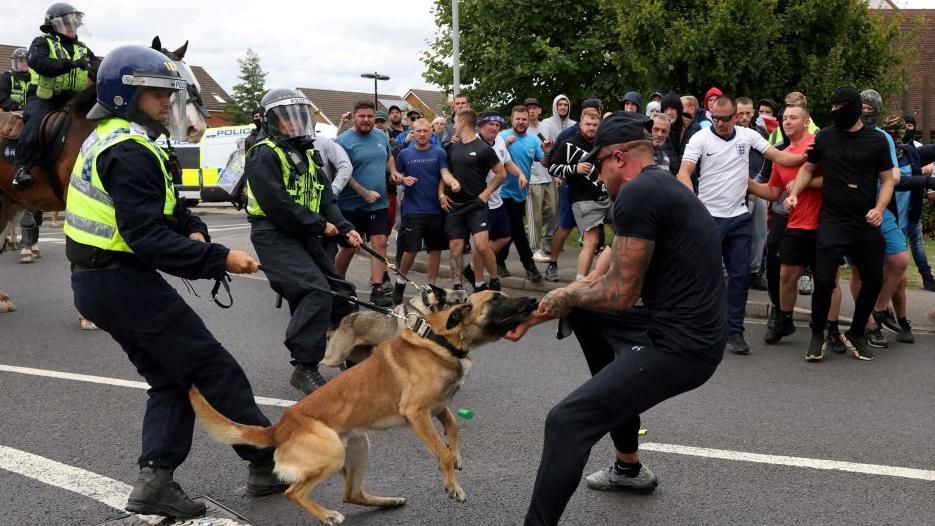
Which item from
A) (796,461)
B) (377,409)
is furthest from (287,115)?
(796,461)

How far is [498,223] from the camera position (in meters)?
10.8

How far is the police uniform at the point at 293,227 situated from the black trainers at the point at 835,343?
163 inches

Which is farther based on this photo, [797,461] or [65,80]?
[65,80]

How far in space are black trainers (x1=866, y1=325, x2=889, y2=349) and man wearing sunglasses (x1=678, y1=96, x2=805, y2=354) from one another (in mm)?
1103

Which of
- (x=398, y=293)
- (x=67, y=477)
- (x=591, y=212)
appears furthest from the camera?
(x=398, y=293)

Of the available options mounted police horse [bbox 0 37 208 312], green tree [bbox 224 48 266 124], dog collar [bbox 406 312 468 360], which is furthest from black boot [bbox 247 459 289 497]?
green tree [bbox 224 48 266 124]

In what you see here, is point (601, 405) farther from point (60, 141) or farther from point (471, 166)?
point (471, 166)

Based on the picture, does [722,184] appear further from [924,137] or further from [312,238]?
[924,137]

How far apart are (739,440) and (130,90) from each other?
12.1 ft

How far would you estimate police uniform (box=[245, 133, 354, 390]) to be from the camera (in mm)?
5992

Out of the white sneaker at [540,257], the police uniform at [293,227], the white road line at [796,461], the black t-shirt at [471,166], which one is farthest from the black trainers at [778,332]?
the white sneaker at [540,257]

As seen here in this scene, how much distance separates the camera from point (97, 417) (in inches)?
228

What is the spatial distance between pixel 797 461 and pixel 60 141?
671 centimetres

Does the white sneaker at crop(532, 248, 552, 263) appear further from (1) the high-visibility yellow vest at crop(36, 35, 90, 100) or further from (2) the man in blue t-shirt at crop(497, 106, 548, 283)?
(1) the high-visibility yellow vest at crop(36, 35, 90, 100)
